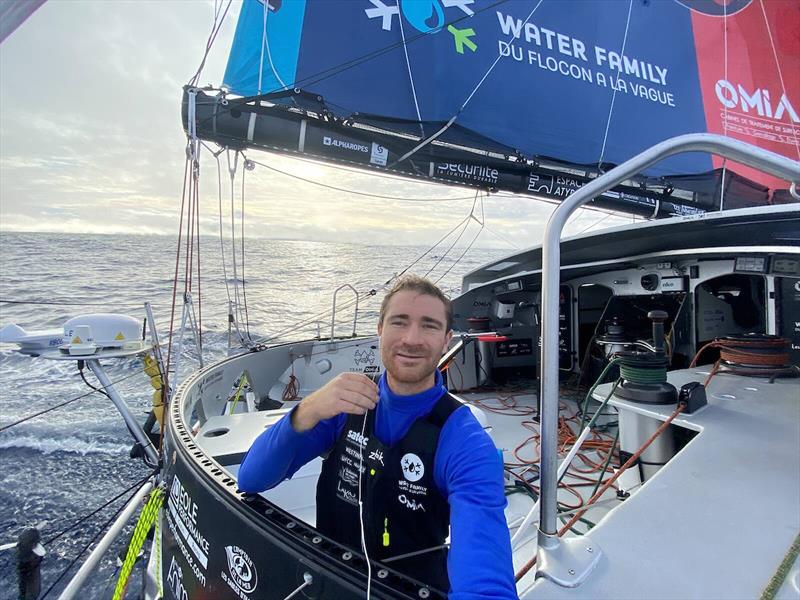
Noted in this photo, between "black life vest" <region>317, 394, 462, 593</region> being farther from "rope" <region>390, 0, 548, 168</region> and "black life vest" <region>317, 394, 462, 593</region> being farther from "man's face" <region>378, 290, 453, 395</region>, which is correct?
"rope" <region>390, 0, 548, 168</region>

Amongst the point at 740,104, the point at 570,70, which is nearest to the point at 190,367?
the point at 570,70

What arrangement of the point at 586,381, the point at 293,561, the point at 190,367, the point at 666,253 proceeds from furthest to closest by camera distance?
the point at 190,367, the point at 586,381, the point at 666,253, the point at 293,561

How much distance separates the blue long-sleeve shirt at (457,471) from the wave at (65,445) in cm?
535

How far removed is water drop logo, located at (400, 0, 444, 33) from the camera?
4.19 meters

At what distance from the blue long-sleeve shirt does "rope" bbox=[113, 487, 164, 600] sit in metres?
0.92

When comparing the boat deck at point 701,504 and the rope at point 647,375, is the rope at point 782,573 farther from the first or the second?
the rope at point 647,375

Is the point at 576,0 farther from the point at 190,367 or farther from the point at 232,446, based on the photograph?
the point at 190,367

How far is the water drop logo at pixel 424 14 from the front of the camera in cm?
419

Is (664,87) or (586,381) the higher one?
(664,87)

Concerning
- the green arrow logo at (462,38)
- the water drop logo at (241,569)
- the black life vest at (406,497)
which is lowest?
the water drop logo at (241,569)

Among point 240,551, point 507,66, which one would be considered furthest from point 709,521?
point 507,66

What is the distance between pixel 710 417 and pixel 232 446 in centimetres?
242

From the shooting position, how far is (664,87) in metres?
5.73

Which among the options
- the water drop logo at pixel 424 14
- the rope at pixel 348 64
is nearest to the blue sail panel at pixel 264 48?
the rope at pixel 348 64
